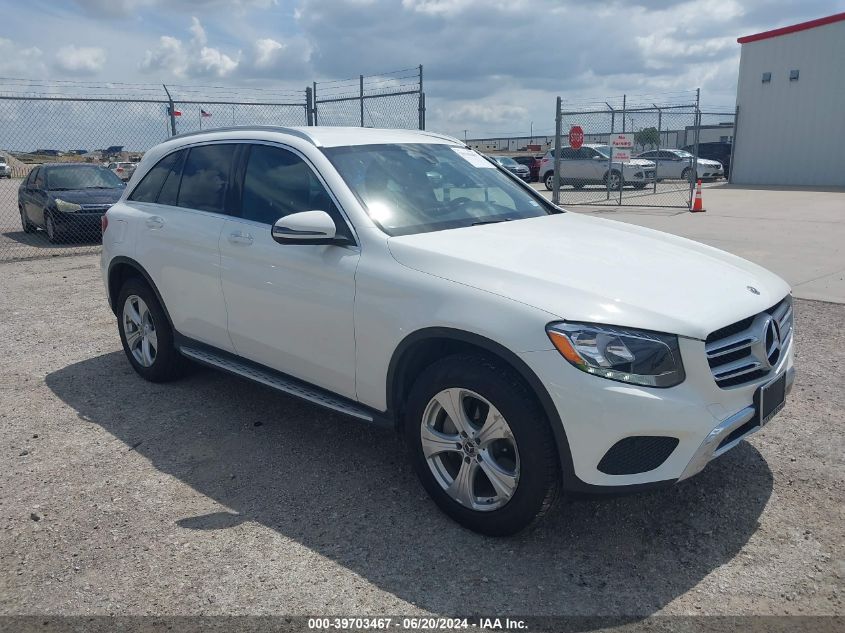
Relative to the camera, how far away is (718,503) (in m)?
3.48

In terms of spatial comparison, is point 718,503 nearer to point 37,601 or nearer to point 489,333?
point 489,333

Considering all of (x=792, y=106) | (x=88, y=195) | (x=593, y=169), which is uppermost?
(x=792, y=106)

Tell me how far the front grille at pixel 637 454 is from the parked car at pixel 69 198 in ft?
37.7

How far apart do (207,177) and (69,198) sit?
30.7ft

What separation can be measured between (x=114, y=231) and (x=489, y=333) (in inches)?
139

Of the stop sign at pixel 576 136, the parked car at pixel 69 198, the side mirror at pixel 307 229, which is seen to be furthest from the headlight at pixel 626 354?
the stop sign at pixel 576 136

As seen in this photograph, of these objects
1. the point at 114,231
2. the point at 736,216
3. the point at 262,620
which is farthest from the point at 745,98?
the point at 262,620

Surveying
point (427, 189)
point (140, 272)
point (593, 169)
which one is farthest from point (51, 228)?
point (593, 169)

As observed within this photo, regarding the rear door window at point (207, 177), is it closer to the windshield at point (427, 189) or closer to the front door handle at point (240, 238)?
the front door handle at point (240, 238)

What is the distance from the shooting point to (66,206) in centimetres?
1238

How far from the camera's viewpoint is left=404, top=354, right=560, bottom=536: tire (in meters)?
2.89

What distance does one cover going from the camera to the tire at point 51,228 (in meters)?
12.6

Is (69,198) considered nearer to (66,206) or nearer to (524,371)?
(66,206)

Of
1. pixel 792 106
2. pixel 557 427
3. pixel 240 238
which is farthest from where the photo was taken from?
pixel 792 106
